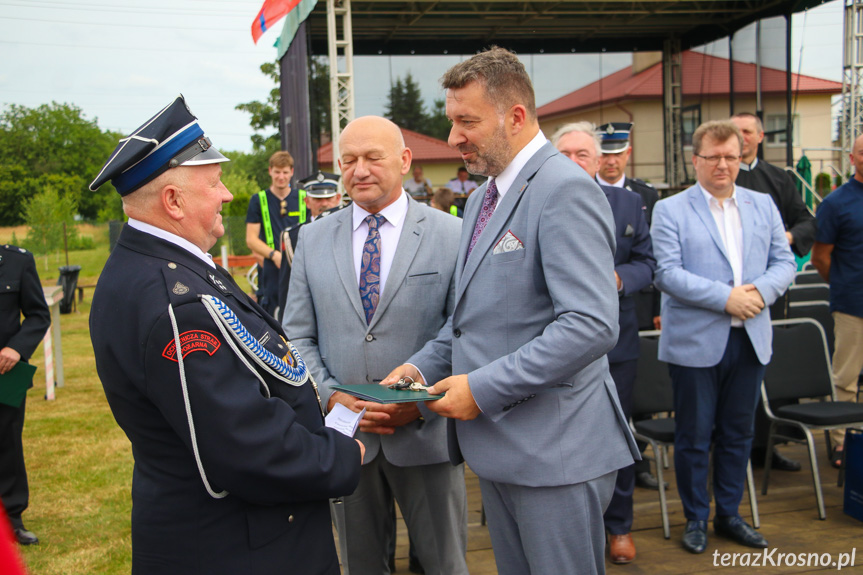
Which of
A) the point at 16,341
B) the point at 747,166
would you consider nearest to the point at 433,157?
the point at 747,166

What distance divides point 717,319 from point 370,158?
6.24 feet

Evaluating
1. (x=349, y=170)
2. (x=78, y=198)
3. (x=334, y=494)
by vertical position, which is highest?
(x=78, y=198)

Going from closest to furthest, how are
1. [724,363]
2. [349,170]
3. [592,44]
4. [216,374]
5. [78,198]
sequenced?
[216,374]
[349,170]
[724,363]
[78,198]
[592,44]

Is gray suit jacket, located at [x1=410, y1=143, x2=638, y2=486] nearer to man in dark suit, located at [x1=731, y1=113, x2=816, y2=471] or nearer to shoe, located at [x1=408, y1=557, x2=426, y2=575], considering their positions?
shoe, located at [x1=408, y1=557, x2=426, y2=575]

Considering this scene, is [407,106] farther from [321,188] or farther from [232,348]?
[232,348]

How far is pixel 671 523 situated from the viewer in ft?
13.0

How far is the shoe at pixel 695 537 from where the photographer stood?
3.52 meters

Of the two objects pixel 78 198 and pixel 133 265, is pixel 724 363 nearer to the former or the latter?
pixel 133 265

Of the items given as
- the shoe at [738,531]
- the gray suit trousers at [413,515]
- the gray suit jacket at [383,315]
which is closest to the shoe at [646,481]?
the shoe at [738,531]

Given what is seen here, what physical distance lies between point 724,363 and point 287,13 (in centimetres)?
1078

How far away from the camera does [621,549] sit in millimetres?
3461

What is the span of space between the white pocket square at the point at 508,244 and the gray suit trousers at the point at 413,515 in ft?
3.40

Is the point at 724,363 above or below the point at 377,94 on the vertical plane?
below

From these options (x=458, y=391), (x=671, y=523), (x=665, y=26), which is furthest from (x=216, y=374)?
(x=665, y=26)
